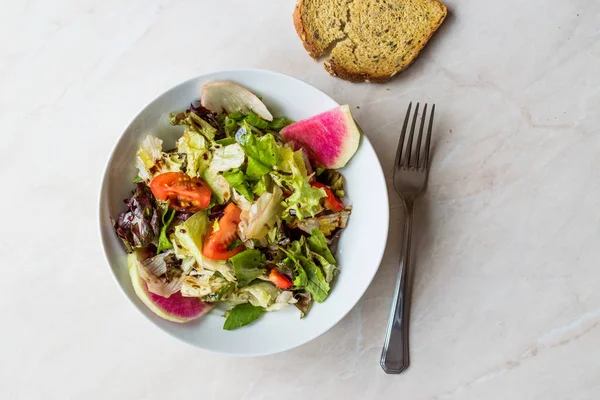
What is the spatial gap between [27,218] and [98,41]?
2.46 feet

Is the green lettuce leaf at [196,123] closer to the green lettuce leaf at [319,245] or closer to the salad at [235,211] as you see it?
the salad at [235,211]

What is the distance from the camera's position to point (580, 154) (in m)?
2.16

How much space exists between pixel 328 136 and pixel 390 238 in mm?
507

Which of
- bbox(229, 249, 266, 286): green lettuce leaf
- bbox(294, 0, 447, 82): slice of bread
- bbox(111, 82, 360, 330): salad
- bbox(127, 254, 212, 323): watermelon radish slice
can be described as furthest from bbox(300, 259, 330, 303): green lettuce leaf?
bbox(294, 0, 447, 82): slice of bread

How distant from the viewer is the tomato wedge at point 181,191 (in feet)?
5.89

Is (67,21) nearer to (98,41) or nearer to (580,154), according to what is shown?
(98,41)

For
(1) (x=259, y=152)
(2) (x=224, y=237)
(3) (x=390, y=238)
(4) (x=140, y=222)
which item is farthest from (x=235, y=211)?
(3) (x=390, y=238)

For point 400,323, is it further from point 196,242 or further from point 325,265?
point 196,242

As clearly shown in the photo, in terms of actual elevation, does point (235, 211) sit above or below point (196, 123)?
below

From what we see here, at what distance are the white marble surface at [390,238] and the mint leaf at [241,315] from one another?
0.31 metres

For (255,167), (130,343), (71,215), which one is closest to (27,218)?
(71,215)

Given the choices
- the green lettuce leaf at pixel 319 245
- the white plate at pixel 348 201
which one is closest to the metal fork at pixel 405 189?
the white plate at pixel 348 201

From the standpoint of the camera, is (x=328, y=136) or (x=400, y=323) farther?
(x=400, y=323)

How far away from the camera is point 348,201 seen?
6.43ft
